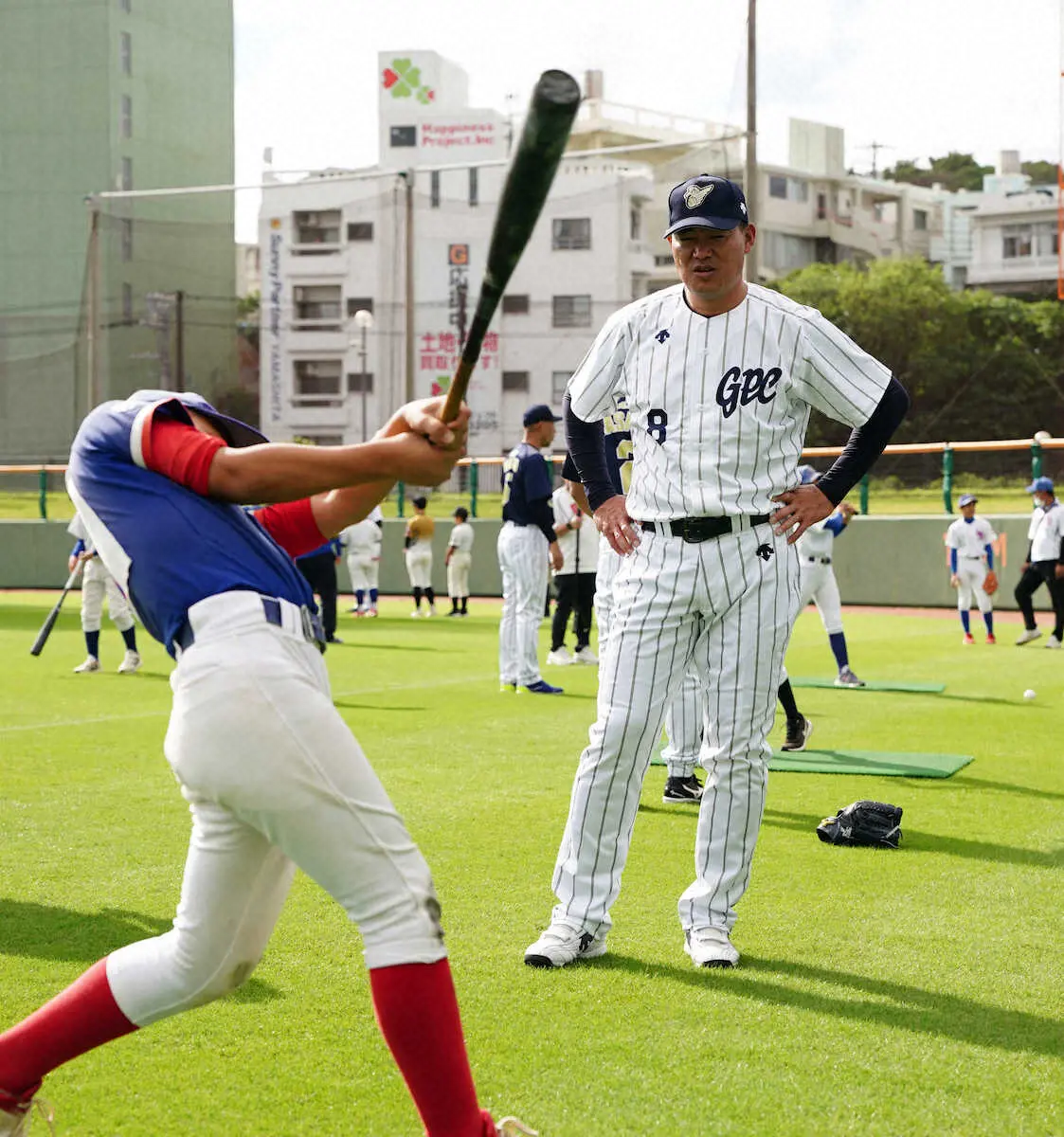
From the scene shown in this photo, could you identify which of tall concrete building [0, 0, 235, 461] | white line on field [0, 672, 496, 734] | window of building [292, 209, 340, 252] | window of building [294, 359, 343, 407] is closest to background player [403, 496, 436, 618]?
white line on field [0, 672, 496, 734]

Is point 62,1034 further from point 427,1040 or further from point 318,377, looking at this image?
point 318,377

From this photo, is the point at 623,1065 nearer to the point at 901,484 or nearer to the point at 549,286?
the point at 901,484

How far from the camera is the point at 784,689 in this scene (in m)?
9.48

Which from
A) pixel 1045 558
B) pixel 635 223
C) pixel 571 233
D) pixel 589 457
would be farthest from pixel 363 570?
pixel 635 223

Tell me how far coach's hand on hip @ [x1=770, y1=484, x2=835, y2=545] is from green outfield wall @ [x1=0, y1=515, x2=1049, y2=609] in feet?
66.5

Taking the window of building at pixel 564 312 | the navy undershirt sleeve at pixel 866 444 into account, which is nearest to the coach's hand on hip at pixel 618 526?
the navy undershirt sleeve at pixel 866 444

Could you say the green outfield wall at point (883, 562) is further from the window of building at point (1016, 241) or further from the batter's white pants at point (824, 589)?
the window of building at point (1016, 241)

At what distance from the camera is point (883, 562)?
25656 mm

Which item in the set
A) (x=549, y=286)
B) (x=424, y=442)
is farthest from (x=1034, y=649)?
(x=549, y=286)

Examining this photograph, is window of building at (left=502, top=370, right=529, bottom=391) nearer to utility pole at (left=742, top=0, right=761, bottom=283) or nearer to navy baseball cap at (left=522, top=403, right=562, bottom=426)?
utility pole at (left=742, top=0, right=761, bottom=283)

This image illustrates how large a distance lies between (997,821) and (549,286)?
6060 centimetres

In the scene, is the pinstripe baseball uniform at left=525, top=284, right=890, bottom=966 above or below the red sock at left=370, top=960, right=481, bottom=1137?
above

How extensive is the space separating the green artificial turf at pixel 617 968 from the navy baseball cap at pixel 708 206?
2.37 m

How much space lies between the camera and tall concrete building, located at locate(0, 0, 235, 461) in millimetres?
48062
